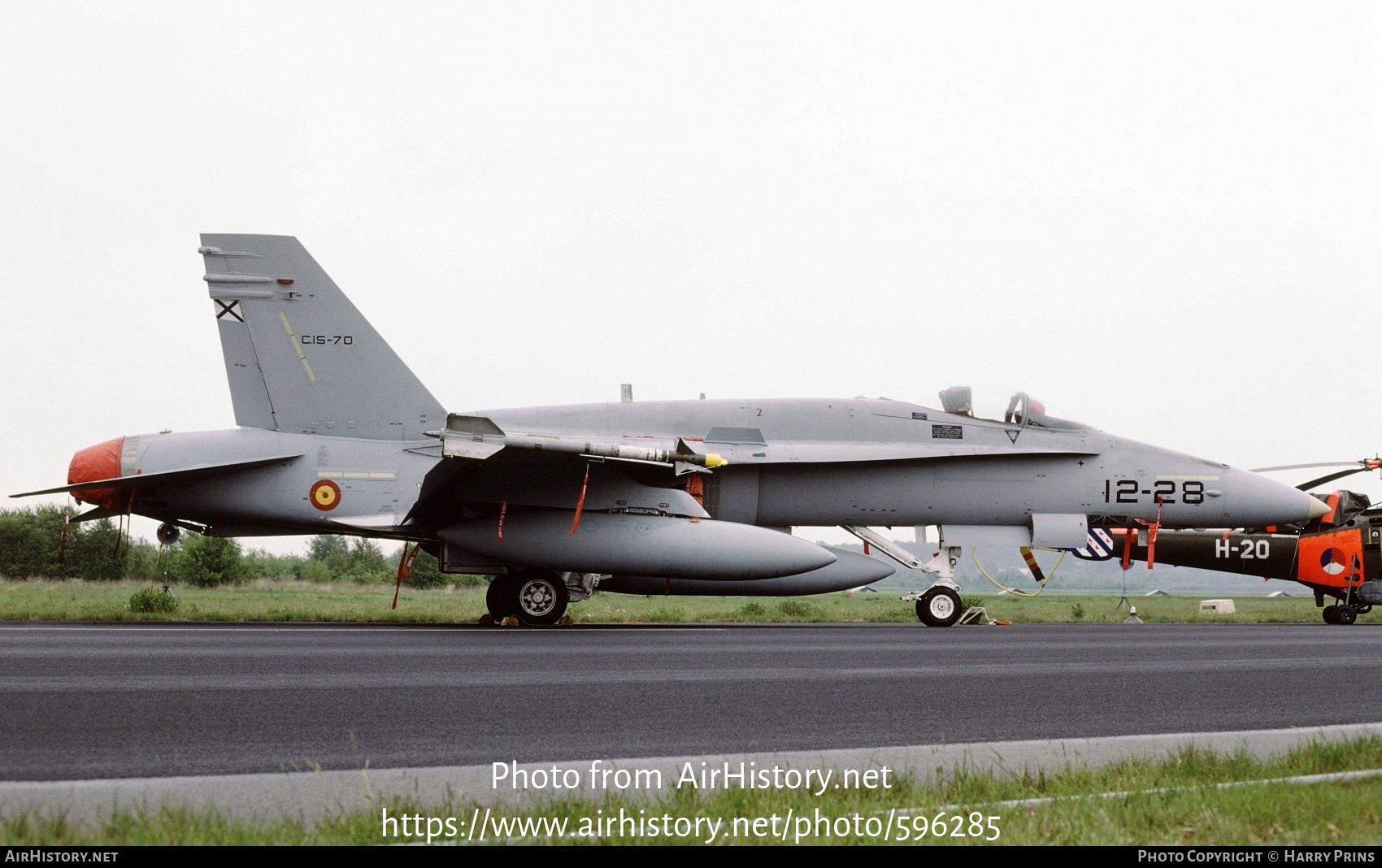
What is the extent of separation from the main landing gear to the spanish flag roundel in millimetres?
2493

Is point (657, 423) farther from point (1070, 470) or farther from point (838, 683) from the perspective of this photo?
point (838, 683)

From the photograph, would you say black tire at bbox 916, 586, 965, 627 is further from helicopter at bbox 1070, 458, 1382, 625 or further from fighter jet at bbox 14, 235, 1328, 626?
helicopter at bbox 1070, 458, 1382, 625

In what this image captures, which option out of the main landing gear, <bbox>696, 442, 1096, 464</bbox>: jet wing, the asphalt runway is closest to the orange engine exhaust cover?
<bbox>696, 442, 1096, 464</bbox>: jet wing

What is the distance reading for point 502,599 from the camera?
15.7 metres

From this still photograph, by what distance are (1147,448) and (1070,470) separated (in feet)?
4.40

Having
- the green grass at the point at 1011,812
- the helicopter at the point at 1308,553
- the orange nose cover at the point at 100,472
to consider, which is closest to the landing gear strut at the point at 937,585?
the helicopter at the point at 1308,553

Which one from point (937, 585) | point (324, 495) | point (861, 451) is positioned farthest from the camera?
point (937, 585)

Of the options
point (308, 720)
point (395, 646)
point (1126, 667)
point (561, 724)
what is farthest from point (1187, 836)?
point (395, 646)

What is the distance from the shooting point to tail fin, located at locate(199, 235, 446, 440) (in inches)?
615

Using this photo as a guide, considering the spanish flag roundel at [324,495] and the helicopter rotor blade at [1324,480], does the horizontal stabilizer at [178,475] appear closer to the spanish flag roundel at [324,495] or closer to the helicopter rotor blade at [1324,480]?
the spanish flag roundel at [324,495]

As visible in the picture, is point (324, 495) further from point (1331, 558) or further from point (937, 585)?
point (1331, 558)

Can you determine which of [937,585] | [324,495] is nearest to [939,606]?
[937,585]

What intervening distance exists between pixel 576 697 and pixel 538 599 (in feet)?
28.8

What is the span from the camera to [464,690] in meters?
7.00
